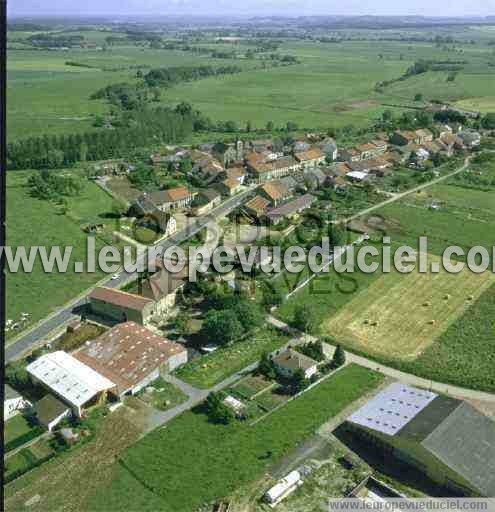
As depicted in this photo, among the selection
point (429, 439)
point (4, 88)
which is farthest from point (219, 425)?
point (4, 88)

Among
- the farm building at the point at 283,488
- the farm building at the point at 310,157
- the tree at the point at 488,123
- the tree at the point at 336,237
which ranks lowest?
the farm building at the point at 283,488

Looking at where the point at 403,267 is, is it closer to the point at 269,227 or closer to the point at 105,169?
the point at 269,227

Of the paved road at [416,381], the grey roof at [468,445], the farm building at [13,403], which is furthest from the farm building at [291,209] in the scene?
the grey roof at [468,445]

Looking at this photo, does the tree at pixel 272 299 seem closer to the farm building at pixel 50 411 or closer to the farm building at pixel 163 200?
the farm building at pixel 50 411

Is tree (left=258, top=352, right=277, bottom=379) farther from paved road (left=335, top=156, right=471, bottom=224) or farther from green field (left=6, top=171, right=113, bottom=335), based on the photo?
paved road (left=335, top=156, right=471, bottom=224)

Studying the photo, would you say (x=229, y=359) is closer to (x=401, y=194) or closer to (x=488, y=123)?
(x=401, y=194)

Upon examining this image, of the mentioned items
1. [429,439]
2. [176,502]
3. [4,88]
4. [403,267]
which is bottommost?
[176,502]

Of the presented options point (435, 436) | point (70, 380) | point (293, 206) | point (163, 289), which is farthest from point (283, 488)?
point (293, 206)
